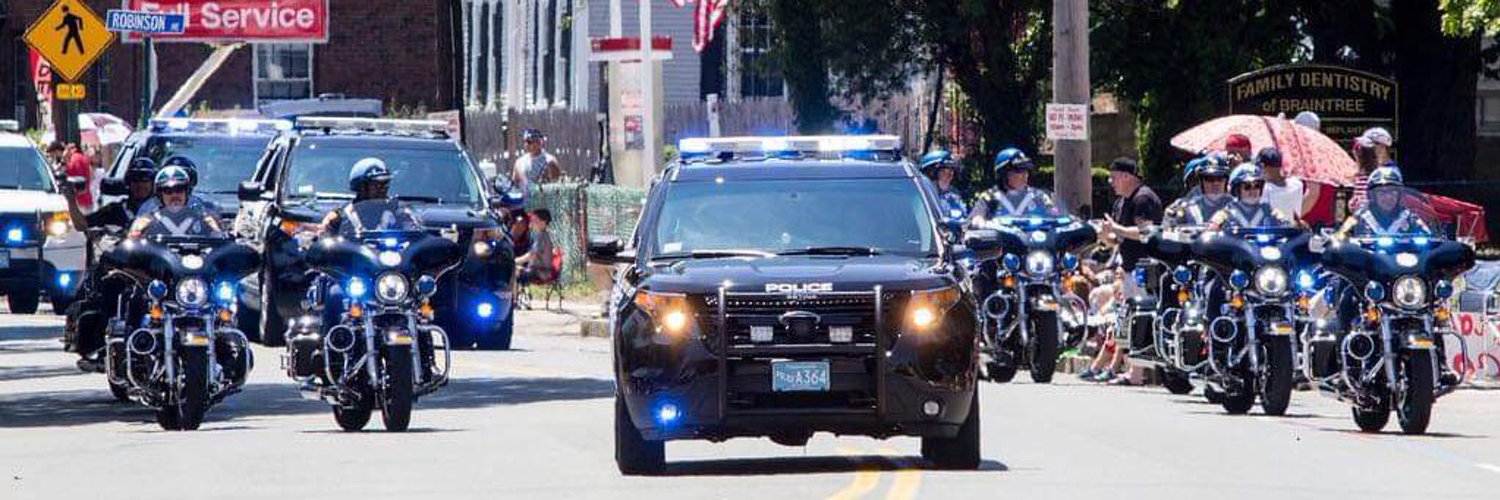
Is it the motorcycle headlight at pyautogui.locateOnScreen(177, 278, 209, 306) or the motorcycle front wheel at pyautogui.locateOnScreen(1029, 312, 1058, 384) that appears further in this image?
the motorcycle front wheel at pyautogui.locateOnScreen(1029, 312, 1058, 384)

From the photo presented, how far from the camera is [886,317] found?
47.9 feet

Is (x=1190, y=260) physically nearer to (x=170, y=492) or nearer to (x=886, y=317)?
(x=886, y=317)

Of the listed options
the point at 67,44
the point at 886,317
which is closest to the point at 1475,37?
the point at 67,44

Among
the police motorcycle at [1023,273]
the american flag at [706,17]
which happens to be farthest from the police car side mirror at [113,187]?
the american flag at [706,17]

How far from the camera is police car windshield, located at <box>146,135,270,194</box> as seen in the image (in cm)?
2914

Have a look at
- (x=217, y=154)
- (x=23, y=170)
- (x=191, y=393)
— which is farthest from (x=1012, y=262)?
(x=23, y=170)

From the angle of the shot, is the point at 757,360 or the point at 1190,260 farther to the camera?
the point at 1190,260

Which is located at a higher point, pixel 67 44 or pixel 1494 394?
pixel 67 44

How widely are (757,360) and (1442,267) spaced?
206 inches

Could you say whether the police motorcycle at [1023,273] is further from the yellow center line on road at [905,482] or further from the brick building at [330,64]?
the brick building at [330,64]

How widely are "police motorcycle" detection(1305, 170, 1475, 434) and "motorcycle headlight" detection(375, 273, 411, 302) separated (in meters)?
5.31

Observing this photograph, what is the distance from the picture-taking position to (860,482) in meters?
14.5

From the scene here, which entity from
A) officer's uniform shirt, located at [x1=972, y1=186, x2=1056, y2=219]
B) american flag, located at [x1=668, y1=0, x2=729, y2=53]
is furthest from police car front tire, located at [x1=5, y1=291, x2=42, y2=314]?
officer's uniform shirt, located at [x1=972, y1=186, x2=1056, y2=219]

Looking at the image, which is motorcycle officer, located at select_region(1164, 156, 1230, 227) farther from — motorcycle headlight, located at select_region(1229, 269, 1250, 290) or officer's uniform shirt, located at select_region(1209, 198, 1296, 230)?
motorcycle headlight, located at select_region(1229, 269, 1250, 290)
